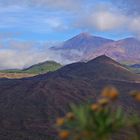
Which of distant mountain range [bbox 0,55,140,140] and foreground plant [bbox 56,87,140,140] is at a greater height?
foreground plant [bbox 56,87,140,140]

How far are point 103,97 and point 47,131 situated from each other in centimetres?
12287

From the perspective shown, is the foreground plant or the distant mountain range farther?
the distant mountain range

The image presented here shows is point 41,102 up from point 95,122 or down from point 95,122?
down

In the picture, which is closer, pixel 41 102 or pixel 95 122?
pixel 95 122

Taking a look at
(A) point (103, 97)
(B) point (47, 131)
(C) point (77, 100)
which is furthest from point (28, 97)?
(A) point (103, 97)

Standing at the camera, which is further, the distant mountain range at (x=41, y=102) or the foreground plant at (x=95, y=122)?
the distant mountain range at (x=41, y=102)

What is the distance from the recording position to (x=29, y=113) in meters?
151

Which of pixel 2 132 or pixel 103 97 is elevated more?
pixel 103 97

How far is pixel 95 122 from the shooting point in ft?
26.9

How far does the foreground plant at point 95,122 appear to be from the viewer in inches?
320

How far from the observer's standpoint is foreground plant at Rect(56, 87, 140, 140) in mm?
8125

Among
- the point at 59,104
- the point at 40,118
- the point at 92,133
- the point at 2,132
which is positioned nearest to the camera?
the point at 92,133

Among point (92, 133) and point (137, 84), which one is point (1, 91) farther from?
point (92, 133)

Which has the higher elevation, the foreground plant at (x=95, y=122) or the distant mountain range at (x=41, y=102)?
the foreground plant at (x=95, y=122)
